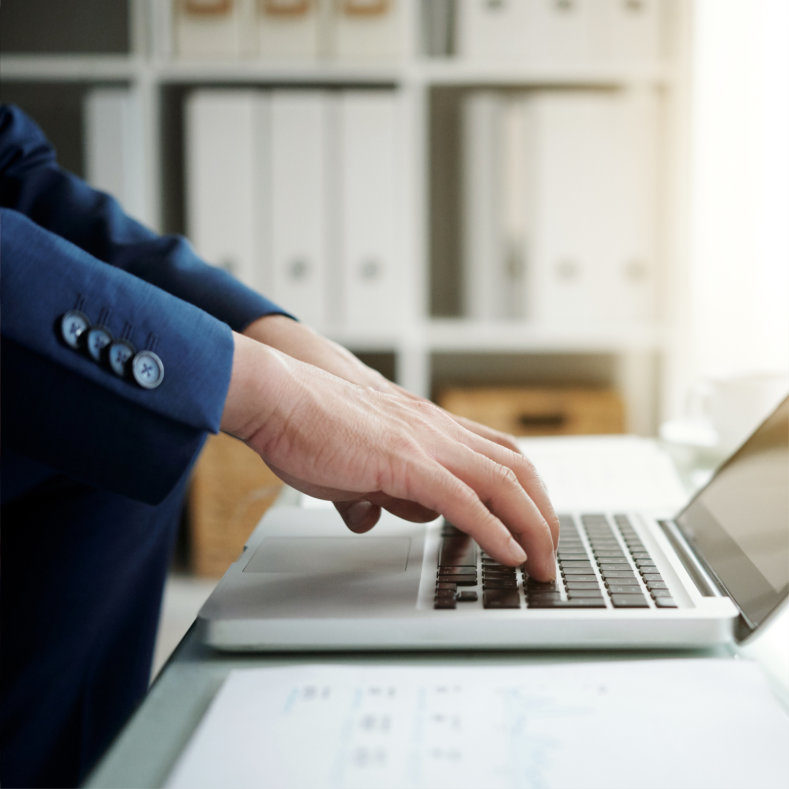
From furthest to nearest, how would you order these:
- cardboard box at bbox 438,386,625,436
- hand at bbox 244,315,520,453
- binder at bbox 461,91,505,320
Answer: cardboard box at bbox 438,386,625,436 < binder at bbox 461,91,505,320 < hand at bbox 244,315,520,453

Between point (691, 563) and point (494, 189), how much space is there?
128cm

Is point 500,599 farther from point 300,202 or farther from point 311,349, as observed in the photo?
point 300,202

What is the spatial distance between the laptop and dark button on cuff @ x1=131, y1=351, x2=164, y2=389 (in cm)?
11

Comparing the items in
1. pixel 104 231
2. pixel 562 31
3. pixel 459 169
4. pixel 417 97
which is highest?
pixel 562 31

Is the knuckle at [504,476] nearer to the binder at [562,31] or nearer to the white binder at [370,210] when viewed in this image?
the white binder at [370,210]

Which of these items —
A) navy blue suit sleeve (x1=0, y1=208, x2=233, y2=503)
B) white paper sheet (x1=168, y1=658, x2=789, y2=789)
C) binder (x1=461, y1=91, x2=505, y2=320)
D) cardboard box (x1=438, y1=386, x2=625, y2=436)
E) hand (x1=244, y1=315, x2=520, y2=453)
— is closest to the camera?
white paper sheet (x1=168, y1=658, x2=789, y2=789)

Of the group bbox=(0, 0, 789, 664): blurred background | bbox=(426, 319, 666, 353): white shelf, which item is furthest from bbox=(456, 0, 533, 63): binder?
bbox=(426, 319, 666, 353): white shelf

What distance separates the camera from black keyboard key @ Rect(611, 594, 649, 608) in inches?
15.7

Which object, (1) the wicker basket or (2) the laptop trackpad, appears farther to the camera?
(1) the wicker basket

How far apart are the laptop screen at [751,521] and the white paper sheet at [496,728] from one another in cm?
6

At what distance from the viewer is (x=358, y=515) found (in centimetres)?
52

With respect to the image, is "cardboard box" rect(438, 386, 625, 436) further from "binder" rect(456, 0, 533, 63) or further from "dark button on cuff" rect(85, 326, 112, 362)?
"dark button on cuff" rect(85, 326, 112, 362)

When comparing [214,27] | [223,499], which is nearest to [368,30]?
[214,27]

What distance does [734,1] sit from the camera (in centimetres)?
146
